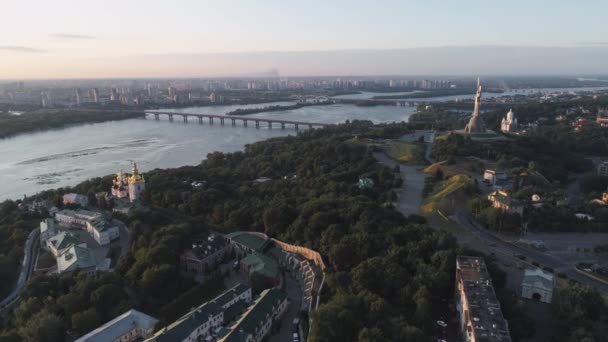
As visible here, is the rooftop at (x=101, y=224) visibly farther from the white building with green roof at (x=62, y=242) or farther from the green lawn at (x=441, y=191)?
the green lawn at (x=441, y=191)

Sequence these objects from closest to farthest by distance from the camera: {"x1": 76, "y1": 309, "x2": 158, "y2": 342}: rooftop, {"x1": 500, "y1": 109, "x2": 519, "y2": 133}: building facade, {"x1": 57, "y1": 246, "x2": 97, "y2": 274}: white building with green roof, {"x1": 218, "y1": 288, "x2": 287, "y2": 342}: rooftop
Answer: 1. {"x1": 218, "y1": 288, "x2": 287, "y2": 342}: rooftop
2. {"x1": 76, "y1": 309, "x2": 158, "y2": 342}: rooftop
3. {"x1": 57, "y1": 246, "x2": 97, "y2": 274}: white building with green roof
4. {"x1": 500, "y1": 109, "x2": 519, "y2": 133}: building facade

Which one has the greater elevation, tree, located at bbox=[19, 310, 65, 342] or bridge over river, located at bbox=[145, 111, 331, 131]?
bridge over river, located at bbox=[145, 111, 331, 131]

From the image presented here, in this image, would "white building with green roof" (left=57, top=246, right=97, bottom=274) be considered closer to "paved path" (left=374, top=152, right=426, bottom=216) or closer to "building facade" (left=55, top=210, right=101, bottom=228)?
"building facade" (left=55, top=210, right=101, bottom=228)

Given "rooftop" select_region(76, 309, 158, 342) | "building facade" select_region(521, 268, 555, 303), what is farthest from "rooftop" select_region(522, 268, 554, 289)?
"rooftop" select_region(76, 309, 158, 342)

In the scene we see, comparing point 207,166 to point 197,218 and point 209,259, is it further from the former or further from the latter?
point 209,259

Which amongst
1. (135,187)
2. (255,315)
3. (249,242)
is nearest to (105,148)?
(135,187)

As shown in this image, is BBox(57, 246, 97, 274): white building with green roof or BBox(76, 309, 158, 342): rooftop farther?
BBox(57, 246, 97, 274): white building with green roof

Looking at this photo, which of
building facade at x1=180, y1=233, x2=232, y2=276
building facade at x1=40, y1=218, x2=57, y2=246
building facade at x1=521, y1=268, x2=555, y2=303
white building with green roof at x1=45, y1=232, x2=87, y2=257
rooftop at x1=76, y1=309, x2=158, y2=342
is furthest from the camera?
building facade at x1=40, y1=218, x2=57, y2=246

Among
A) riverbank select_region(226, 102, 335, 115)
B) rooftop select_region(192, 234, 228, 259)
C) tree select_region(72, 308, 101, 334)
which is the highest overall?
riverbank select_region(226, 102, 335, 115)

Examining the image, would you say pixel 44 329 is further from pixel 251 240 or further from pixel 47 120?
pixel 47 120
